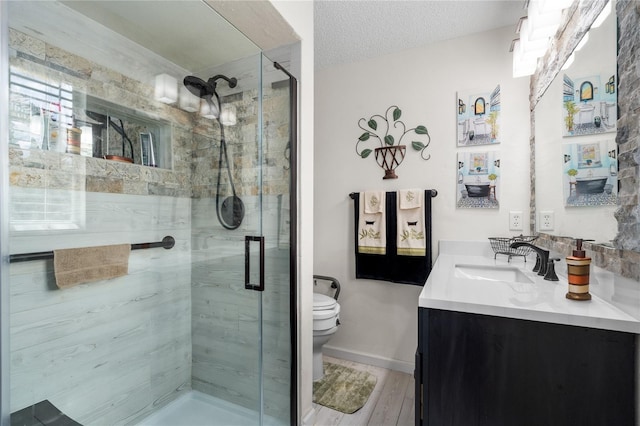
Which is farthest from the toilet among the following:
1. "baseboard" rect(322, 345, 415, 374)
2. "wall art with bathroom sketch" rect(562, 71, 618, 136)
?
"wall art with bathroom sketch" rect(562, 71, 618, 136)

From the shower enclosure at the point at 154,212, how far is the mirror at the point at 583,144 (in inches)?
48.9

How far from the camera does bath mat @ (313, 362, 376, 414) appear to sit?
5.89 feet

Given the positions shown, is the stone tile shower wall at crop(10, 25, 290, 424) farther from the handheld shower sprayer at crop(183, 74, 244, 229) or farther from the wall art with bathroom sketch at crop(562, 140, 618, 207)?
the wall art with bathroom sketch at crop(562, 140, 618, 207)

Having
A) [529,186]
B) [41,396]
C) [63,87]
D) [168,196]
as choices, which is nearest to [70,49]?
[63,87]

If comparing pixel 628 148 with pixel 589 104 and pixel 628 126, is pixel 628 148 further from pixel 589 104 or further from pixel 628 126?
pixel 589 104

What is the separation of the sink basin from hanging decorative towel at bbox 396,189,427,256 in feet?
1.28

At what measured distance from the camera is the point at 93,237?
4.59 feet

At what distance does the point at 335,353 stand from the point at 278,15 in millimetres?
2307

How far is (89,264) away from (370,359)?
192 centimetres

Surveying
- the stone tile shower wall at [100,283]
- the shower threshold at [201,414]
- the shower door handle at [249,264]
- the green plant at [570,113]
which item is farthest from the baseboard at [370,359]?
the green plant at [570,113]

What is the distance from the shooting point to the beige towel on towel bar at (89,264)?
1271 millimetres

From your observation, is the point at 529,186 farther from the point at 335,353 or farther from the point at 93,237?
the point at 93,237

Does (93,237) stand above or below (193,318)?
above

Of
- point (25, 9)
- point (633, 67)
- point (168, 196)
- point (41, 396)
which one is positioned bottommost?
point (41, 396)
